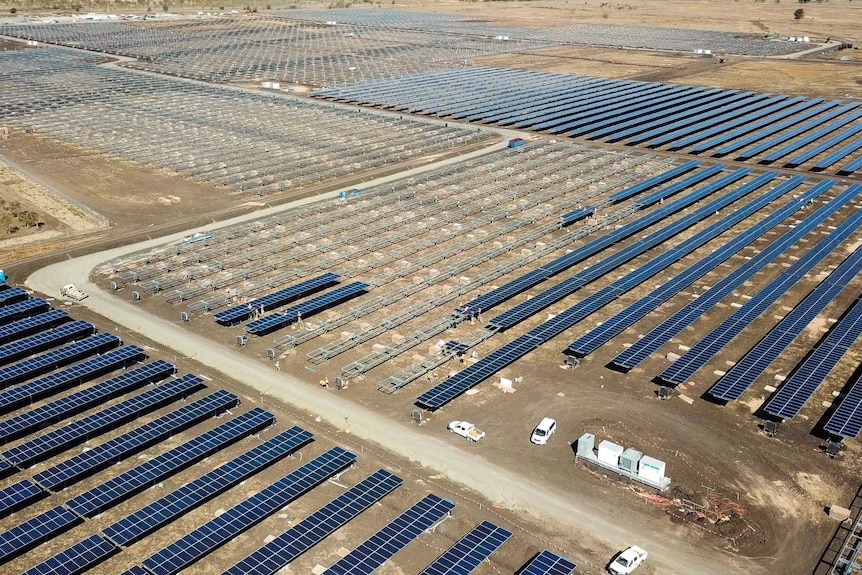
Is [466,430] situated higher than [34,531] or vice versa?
[466,430]

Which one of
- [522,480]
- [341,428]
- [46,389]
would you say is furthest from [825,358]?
[46,389]

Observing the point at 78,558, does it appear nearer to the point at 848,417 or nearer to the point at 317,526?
the point at 317,526

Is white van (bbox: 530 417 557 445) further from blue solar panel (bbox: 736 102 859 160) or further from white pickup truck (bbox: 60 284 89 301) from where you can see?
blue solar panel (bbox: 736 102 859 160)

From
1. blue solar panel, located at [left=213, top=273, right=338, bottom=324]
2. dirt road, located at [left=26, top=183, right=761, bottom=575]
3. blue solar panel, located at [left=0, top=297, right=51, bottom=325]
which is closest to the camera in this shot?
dirt road, located at [left=26, top=183, right=761, bottom=575]

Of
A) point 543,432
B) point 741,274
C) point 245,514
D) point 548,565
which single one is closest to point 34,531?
point 245,514

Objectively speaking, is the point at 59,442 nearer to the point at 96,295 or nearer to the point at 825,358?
the point at 96,295

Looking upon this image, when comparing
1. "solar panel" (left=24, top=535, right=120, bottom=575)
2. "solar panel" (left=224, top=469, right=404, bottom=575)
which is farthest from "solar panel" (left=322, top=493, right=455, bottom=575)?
"solar panel" (left=24, top=535, right=120, bottom=575)

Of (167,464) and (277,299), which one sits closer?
(167,464)

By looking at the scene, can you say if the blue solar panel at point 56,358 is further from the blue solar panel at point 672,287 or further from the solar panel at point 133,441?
the blue solar panel at point 672,287
